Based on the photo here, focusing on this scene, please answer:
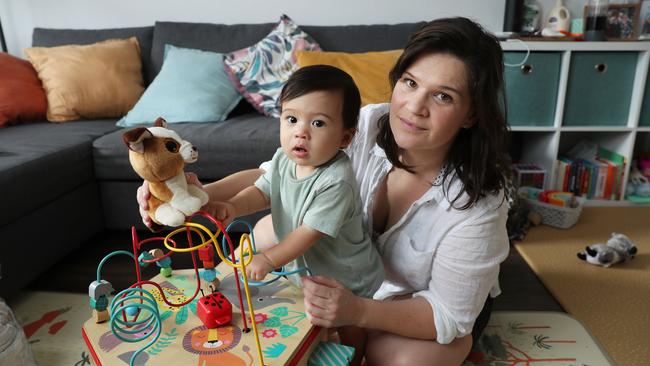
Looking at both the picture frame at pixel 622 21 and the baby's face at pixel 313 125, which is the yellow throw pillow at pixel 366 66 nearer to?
the picture frame at pixel 622 21

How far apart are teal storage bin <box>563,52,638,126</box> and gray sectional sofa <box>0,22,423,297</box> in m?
0.85

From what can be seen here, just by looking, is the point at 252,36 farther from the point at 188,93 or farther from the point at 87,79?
the point at 87,79

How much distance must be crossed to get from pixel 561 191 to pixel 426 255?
168 centimetres

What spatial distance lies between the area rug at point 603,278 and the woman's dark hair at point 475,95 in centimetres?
76

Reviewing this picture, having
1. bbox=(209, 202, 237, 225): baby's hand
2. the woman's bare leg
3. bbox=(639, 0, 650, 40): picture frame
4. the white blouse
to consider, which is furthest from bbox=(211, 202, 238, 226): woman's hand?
bbox=(639, 0, 650, 40): picture frame

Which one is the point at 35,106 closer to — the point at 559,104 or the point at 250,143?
the point at 250,143

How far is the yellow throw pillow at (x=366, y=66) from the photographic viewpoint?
2119 mm

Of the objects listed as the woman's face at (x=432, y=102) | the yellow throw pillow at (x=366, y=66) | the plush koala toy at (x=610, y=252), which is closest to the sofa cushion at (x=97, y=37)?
the yellow throw pillow at (x=366, y=66)

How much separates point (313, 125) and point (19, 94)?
207 cm

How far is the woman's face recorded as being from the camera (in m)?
0.89

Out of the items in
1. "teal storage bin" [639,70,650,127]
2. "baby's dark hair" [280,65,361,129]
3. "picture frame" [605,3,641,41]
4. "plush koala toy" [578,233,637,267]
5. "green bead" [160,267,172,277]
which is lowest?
"plush koala toy" [578,233,637,267]

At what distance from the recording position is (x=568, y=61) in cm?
223

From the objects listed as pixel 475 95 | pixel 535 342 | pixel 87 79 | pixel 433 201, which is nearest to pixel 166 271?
pixel 433 201

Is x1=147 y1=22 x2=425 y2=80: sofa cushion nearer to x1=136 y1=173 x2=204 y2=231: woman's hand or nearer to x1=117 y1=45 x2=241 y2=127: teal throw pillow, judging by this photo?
x1=117 y1=45 x2=241 y2=127: teal throw pillow
